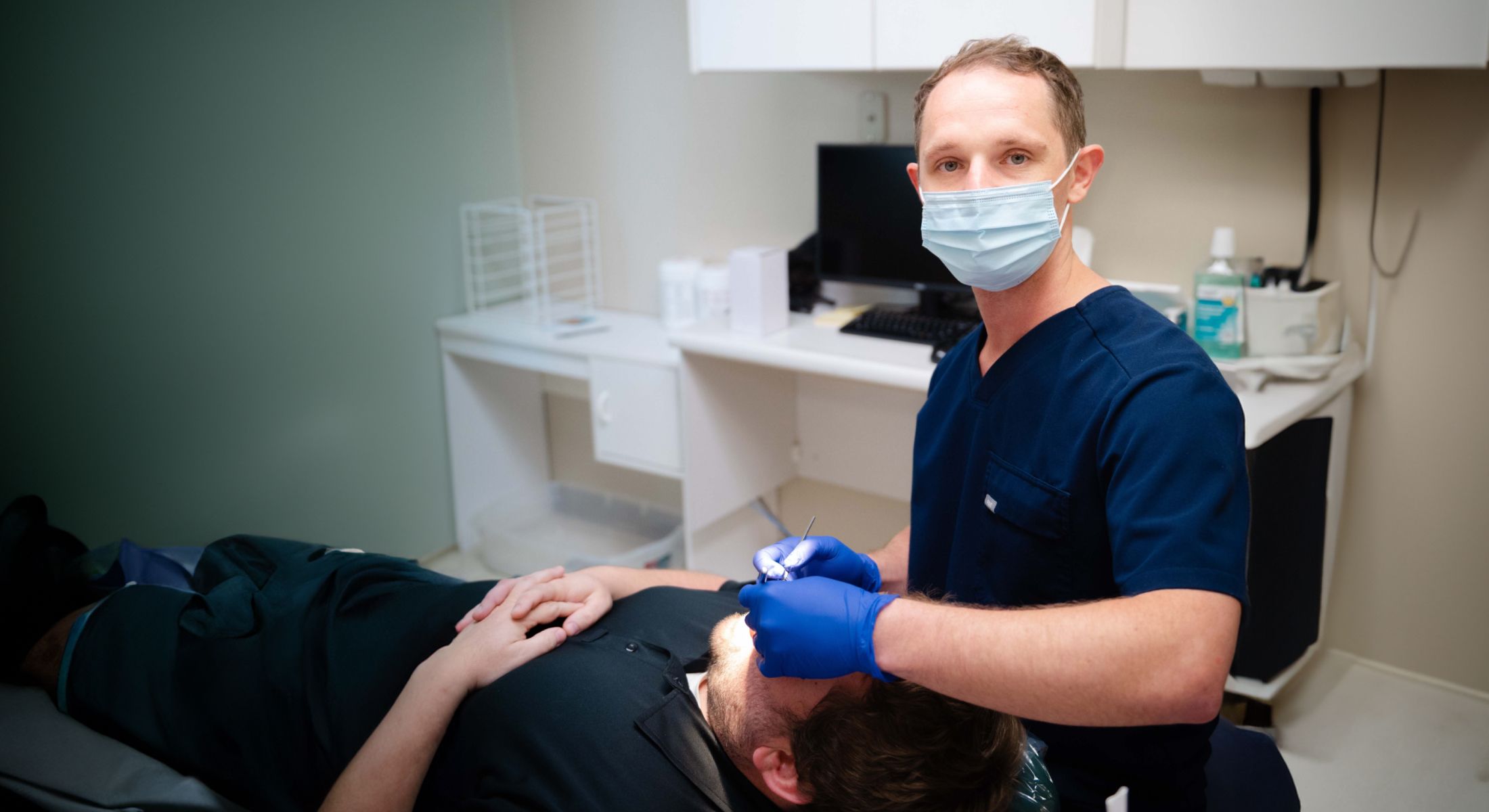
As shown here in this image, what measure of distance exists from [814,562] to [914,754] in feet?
0.76

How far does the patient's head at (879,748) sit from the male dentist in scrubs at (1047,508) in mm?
76

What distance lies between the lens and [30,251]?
2309mm

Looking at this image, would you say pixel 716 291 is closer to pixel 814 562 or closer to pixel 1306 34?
pixel 1306 34

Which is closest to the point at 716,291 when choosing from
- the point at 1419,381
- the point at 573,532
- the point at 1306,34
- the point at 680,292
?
the point at 680,292

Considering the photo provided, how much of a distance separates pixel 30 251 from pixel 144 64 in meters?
0.49

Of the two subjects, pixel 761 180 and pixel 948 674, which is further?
pixel 761 180

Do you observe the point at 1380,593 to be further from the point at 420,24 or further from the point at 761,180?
the point at 420,24

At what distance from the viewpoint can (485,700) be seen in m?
1.35

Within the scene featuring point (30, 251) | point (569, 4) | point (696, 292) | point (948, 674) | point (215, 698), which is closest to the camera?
point (948, 674)

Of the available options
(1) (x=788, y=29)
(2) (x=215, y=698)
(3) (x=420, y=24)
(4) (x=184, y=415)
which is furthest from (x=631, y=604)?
(3) (x=420, y=24)

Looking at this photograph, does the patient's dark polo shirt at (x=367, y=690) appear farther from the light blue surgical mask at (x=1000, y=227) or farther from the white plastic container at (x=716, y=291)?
the white plastic container at (x=716, y=291)

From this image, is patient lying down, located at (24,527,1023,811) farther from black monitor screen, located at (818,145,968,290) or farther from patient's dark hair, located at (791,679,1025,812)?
black monitor screen, located at (818,145,968,290)

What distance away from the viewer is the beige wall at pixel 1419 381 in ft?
6.73

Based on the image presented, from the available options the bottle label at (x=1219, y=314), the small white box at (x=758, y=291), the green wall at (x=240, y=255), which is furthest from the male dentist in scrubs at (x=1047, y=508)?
the green wall at (x=240, y=255)
